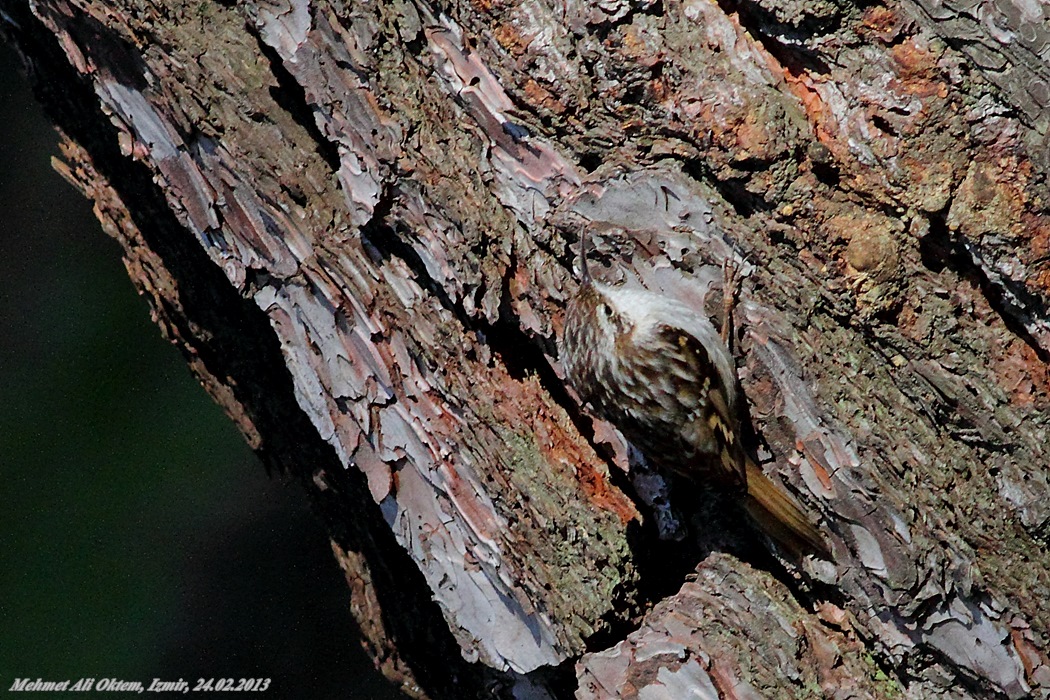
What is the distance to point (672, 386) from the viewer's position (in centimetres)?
191

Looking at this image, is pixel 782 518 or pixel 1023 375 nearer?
pixel 1023 375

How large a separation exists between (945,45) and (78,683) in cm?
369

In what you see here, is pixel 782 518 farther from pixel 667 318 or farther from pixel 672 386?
pixel 667 318

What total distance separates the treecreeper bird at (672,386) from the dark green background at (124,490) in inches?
93.3

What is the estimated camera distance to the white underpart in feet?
5.94

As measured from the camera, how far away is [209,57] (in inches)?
80.4

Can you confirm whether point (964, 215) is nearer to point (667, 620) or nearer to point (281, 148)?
point (667, 620)

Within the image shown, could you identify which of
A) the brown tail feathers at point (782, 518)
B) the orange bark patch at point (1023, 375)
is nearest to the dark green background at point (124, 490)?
the brown tail feathers at point (782, 518)

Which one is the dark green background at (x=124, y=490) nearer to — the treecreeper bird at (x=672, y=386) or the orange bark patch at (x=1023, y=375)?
Answer: the treecreeper bird at (x=672, y=386)

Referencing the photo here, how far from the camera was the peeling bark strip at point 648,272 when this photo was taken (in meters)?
1.66

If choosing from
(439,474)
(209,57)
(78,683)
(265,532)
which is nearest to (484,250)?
(439,474)

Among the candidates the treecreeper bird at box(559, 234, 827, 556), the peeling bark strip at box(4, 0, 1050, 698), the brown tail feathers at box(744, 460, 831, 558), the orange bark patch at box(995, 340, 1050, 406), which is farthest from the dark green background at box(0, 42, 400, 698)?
the orange bark patch at box(995, 340, 1050, 406)

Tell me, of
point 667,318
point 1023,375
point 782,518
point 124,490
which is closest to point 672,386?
point 667,318

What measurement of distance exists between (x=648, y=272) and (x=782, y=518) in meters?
0.52
